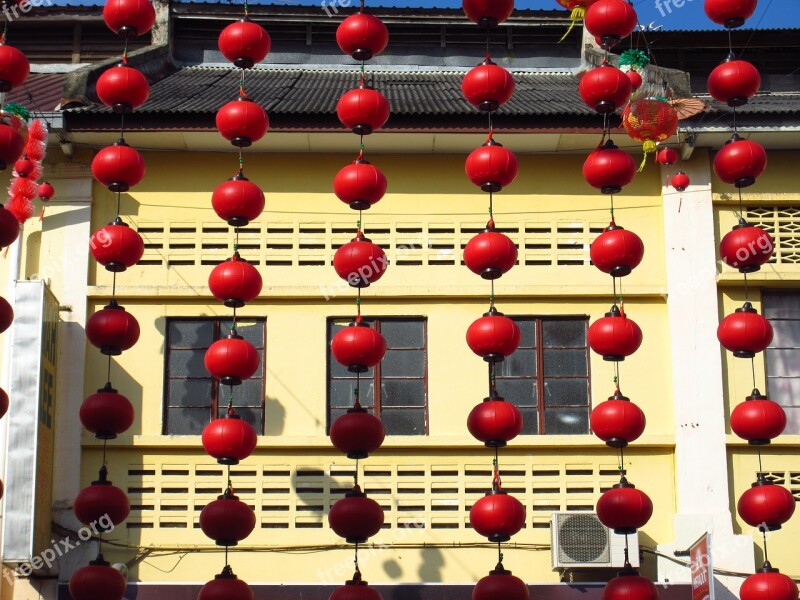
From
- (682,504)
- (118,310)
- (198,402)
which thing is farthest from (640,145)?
(118,310)

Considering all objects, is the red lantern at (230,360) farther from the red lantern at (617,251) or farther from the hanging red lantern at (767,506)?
the hanging red lantern at (767,506)

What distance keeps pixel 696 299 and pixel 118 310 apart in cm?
583

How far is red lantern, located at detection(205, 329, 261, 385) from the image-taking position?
10625 millimetres

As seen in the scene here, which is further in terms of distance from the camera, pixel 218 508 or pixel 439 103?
pixel 439 103

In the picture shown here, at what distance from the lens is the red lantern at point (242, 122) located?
10.9 meters

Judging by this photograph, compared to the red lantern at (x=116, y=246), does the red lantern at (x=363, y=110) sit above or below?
above

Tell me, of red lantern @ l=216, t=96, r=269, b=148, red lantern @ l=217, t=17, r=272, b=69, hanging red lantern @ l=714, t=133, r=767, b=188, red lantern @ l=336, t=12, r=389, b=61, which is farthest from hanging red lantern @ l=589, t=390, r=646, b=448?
red lantern @ l=217, t=17, r=272, b=69

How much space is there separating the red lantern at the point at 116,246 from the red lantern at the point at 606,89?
3625mm

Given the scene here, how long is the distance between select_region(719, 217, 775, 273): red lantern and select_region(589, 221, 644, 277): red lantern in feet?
2.65

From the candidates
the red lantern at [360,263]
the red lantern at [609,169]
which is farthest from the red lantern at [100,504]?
the red lantern at [609,169]

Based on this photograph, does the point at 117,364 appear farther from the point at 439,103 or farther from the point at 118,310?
the point at 439,103

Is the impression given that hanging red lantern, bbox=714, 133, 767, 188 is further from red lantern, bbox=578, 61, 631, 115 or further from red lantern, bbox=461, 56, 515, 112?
red lantern, bbox=461, 56, 515, 112

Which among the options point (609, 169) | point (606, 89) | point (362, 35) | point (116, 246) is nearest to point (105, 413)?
point (116, 246)

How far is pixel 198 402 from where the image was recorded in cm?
1407
